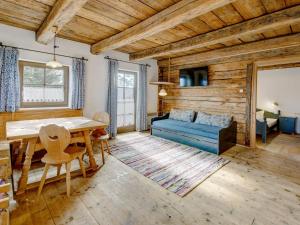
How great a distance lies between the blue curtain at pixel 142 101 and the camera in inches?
215

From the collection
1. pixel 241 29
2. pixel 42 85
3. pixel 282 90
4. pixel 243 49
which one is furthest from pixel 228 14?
pixel 282 90

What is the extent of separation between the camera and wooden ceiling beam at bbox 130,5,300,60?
2.32 meters

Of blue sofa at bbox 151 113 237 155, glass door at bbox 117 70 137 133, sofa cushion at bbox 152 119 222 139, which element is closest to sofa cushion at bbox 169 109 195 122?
blue sofa at bbox 151 113 237 155

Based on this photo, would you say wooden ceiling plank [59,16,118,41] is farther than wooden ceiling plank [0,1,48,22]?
Yes

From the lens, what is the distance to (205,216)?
1860 millimetres

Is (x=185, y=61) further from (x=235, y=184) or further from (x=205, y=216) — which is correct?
(x=205, y=216)

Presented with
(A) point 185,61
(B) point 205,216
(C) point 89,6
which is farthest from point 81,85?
(B) point 205,216

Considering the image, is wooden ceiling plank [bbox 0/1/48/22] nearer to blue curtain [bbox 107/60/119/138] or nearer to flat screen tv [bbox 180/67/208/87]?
blue curtain [bbox 107/60/119/138]

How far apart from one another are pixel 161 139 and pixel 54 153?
2990mm

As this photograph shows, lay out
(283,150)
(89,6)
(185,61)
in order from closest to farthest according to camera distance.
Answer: (89,6) → (283,150) → (185,61)

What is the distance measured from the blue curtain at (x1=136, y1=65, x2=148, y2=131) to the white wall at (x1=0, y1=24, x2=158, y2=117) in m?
0.27

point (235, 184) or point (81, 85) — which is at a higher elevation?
point (81, 85)

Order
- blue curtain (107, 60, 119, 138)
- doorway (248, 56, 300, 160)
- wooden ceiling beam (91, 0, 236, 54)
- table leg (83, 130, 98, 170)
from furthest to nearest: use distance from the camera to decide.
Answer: blue curtain (107, 60, 119, 138)
doorway (248, 56, 300, 160)
table leg (83, 130, 98, 170)
wooden ceiling beam (91, 0, 236, 54)

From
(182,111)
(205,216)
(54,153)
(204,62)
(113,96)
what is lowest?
(205,216)
